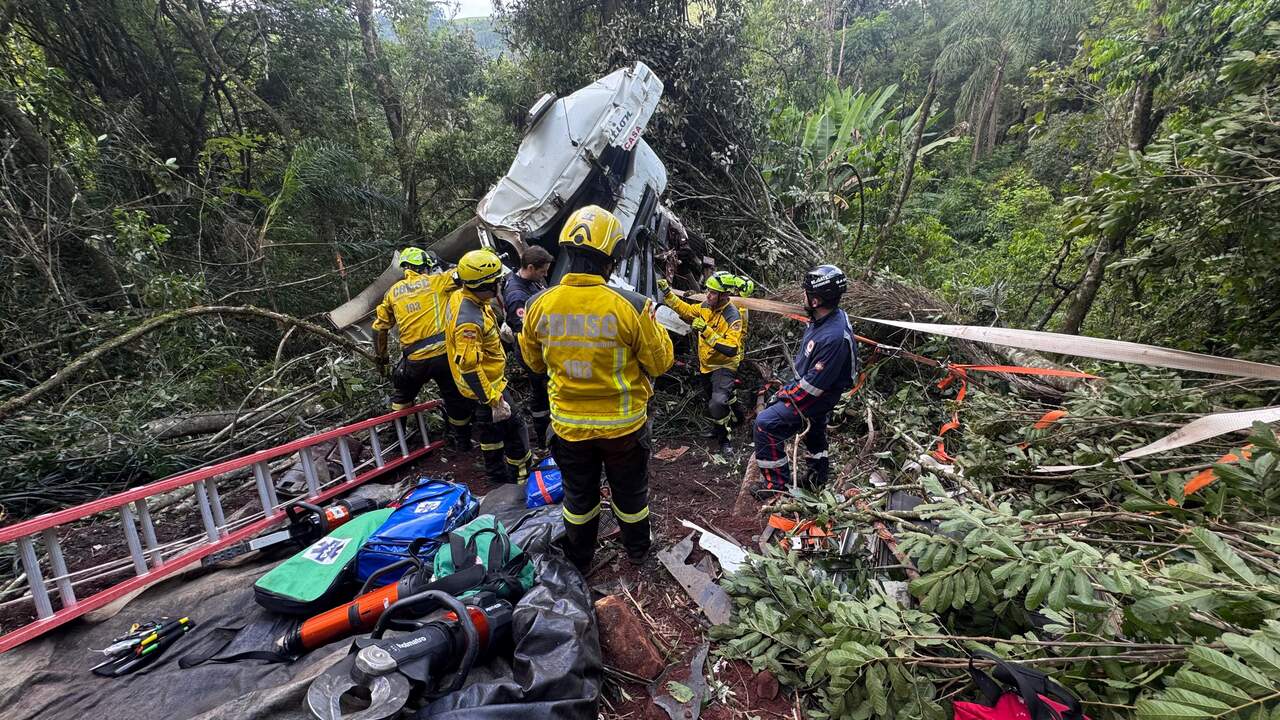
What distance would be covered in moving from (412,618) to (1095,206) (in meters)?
3.97

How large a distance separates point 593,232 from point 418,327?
2.08 metres

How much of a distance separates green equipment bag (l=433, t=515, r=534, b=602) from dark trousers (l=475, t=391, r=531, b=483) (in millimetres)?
1269

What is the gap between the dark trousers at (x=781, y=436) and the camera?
3307 mm

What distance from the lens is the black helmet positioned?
10.2 ft

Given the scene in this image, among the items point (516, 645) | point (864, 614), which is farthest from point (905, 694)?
point (516, 645)

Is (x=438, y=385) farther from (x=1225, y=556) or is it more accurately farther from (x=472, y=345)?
(x=1225, y=556)

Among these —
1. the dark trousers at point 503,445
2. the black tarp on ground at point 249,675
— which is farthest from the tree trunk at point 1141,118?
the black tarp on ground at point 249,675

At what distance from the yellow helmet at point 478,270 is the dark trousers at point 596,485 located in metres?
1.38

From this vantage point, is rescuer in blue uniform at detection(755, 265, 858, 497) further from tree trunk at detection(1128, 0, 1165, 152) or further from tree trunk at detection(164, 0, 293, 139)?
tree trunk at detection(164, 0, 293, 139)

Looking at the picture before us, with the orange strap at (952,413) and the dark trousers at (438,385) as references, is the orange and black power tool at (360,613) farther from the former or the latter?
the orange strap at (952,413)

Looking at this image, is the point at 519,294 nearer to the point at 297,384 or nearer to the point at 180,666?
the point at 297,384

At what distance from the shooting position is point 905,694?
1.44 meters

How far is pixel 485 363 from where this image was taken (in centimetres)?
361

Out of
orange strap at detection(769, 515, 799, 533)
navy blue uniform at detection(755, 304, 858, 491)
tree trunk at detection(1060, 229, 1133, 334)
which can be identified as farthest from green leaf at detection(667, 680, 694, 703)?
tree trunk at detection(1060, 229, 1133, 334)
